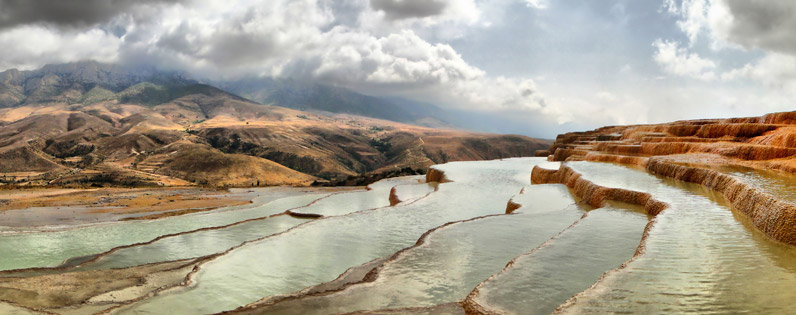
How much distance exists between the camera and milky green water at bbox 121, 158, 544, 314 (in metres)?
8.95

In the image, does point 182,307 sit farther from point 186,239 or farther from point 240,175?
point 240,175

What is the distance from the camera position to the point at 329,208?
73.0ft

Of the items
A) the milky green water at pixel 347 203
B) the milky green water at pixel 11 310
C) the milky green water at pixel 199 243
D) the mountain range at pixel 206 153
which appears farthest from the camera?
the mountain range at pixel 206 153

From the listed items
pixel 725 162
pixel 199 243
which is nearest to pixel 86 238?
pixel 199 243

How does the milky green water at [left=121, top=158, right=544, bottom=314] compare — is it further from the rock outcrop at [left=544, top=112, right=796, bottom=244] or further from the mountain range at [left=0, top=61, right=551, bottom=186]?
the mountain range at [left=0, top=61, right=551, bottom=186]

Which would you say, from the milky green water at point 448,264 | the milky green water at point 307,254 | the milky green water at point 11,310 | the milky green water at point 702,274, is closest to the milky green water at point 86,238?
the milky green water at point 11,310

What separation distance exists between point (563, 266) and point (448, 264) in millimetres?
2329

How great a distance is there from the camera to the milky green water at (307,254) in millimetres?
8945

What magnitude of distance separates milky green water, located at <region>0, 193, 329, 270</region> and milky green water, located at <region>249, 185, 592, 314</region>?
12177mm

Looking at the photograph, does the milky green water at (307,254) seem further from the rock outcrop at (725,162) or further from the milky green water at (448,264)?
the rock outcrop at (725,162)

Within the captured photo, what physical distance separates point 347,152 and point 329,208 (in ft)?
402

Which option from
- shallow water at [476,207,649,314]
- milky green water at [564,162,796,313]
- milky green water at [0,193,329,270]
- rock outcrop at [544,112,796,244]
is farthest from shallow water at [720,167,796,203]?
milky green water at [0,193,329,270]

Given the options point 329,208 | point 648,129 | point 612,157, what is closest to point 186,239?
point 329,208

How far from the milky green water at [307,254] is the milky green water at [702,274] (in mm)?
5992
